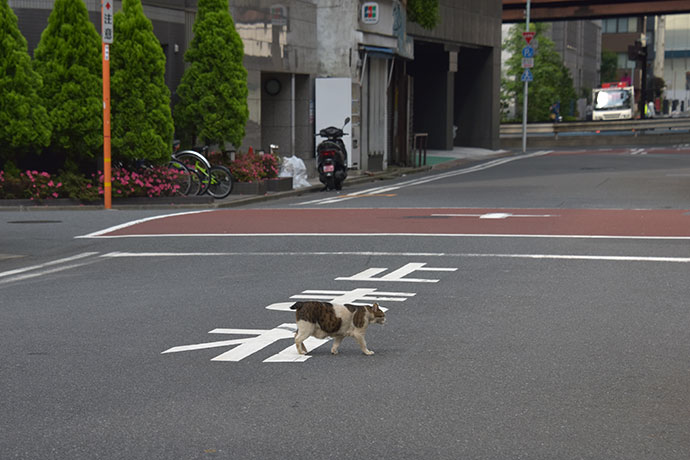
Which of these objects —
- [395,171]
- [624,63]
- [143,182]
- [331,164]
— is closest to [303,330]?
[143,182]

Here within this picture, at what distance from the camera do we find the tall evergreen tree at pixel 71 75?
75.3 ft

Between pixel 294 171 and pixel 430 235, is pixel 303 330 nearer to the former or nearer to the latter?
pixel 430 235

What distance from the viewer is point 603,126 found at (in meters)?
64.1

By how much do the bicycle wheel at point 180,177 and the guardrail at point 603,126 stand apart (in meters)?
37.4

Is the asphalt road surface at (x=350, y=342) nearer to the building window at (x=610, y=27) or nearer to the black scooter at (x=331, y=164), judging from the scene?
the black scooter at (x=331, y=164)

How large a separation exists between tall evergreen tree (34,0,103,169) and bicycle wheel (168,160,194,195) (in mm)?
1761

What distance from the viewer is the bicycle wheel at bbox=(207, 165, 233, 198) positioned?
2416cm

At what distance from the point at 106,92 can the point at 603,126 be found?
1849 inches

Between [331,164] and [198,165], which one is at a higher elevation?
[198,165]

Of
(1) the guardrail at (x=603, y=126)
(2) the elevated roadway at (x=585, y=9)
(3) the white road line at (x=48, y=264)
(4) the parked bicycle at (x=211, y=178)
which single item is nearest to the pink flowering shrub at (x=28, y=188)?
(4) the parked bicycle at (x=211, y=178)

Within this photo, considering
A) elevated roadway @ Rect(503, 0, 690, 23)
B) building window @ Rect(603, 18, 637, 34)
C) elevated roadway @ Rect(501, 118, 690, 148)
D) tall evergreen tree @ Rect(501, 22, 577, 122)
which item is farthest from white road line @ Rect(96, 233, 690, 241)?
building window @ Rect(603, 18, 637, 34)

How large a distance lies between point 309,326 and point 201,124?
19344 mm

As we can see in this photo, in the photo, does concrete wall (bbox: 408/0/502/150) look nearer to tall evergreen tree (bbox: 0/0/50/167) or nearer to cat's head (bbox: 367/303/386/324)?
tall evergreen tree (bbox: 0/0/50/167)

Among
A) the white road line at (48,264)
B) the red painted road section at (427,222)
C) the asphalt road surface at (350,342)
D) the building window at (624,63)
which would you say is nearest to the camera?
the asphalt road surface at (350,342)
